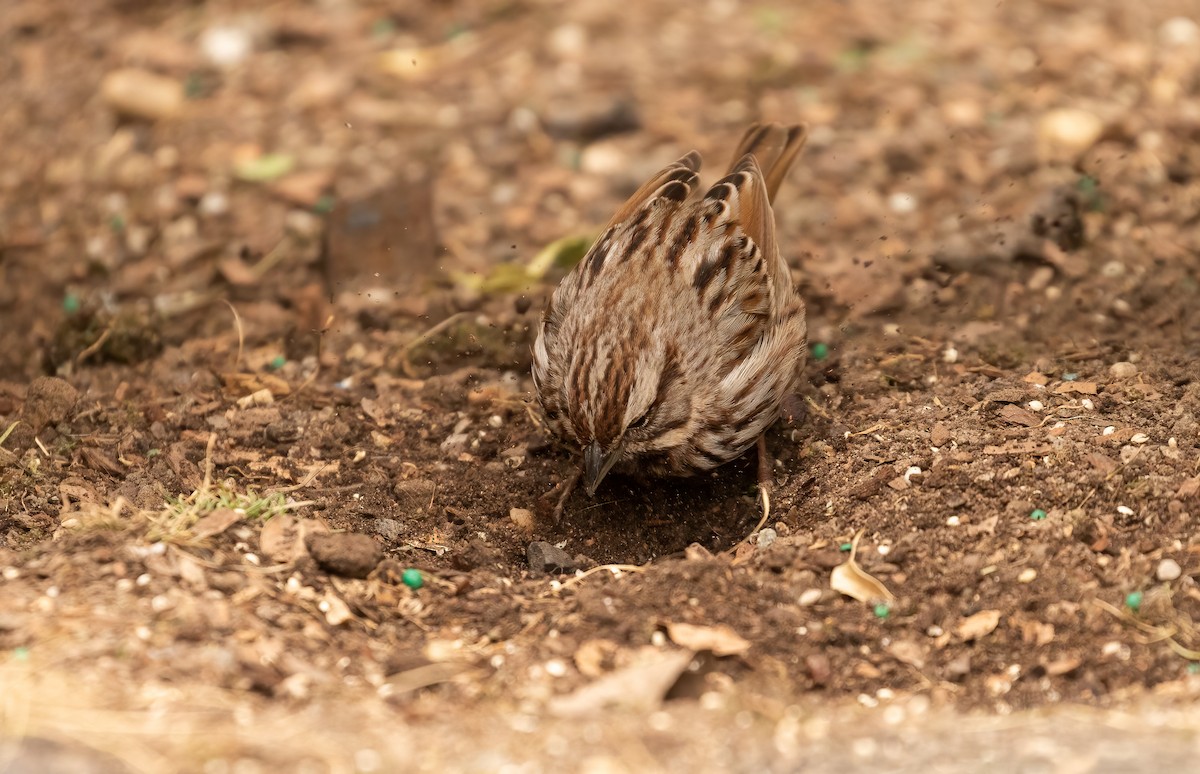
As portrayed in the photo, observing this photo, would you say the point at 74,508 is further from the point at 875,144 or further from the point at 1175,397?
the point at 875,144

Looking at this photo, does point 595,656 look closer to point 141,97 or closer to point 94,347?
point 94,347

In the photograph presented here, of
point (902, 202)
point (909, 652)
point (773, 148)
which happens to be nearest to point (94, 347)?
point (773, 148)

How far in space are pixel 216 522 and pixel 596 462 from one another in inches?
54.8

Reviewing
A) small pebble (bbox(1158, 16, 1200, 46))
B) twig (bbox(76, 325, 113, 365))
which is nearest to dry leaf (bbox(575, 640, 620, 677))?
twig (bbox(76, 325, 113, 365))

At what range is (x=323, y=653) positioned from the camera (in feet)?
13.5

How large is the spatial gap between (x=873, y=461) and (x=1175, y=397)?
131cm

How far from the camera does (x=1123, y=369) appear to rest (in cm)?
575

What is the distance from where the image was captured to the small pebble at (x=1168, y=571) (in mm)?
4344

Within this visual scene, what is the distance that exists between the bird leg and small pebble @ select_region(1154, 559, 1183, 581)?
4.75ft

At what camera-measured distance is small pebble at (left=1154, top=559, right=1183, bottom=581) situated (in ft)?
14.3

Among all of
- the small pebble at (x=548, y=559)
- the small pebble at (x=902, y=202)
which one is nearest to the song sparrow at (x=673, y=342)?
the small pebble at (x=548, y=559)

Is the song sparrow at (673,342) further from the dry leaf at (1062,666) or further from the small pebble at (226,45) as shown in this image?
the small pebble at (226,45)

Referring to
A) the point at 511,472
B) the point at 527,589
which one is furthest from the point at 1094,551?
the point at 511,472

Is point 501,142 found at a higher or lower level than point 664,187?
lower
